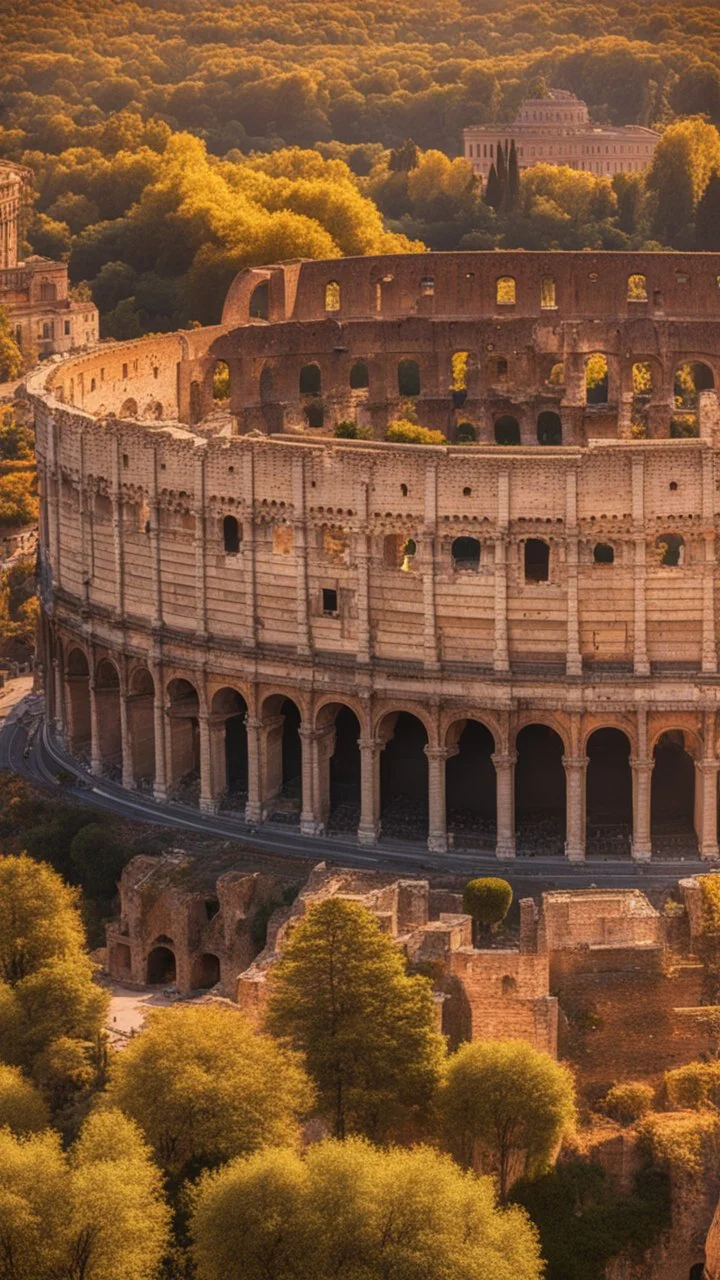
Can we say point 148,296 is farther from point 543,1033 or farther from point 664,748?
point 543,1033

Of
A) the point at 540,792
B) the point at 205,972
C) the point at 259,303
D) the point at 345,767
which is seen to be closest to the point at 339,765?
the point at 345,767

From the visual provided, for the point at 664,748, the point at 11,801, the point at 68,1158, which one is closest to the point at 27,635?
the point at 11,801

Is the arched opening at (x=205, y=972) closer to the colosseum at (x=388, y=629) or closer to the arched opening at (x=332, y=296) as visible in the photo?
the colosseum at (x=388, y=629)

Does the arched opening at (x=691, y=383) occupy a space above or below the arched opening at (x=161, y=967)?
above

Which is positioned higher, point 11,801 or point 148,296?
point 148,296

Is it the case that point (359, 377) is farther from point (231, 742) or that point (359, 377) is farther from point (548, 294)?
point (231, 742)

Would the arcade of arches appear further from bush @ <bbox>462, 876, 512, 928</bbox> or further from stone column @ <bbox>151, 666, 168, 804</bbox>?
bush @ <bbox>462, 876, 512, 928</bbox>

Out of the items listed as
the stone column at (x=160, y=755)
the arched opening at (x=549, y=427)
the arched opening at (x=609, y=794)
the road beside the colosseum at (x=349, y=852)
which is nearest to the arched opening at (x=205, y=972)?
the road beside the colosseum at (x=349, y=852)
